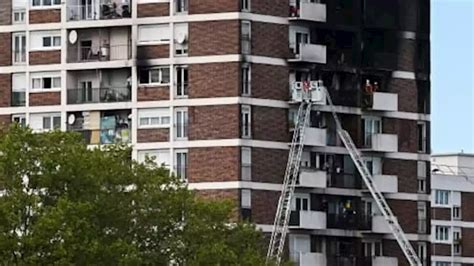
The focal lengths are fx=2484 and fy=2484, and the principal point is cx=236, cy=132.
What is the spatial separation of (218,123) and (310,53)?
23.6 ft

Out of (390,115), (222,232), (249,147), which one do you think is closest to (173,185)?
(222,232)

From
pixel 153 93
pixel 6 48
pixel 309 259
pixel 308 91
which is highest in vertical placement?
pixel 6 48

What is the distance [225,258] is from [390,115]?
34840 mm

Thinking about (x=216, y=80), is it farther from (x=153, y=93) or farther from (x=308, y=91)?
(x=308, y=91)

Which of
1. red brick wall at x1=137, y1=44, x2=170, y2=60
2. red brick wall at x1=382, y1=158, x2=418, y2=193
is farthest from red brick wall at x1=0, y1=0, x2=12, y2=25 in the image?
red brick wall at x1=382, y1=158, x2=418, y2=193

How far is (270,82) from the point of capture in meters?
137

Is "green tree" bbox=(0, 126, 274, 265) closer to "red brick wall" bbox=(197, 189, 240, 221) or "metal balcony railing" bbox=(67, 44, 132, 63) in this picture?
"red brick wall" bbox=(197, 189, 240, 221)

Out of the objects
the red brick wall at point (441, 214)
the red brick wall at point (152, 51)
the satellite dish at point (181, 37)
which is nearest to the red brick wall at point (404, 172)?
the satellite dish at point (181, 37)

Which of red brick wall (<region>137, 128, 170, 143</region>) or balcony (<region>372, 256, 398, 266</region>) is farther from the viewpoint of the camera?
balcony (<region>372, 256, 398, 266</region>)

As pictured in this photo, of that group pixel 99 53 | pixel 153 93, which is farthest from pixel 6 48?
pixel 153 93

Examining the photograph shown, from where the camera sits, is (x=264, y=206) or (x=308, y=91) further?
(x=308, y=91)

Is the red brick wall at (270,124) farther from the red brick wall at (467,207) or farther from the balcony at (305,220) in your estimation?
the red brick wall at (467,207)

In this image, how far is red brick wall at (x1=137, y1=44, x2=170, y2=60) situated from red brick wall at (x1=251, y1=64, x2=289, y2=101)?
5.08 meters

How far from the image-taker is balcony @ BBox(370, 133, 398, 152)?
142750 mm
